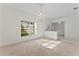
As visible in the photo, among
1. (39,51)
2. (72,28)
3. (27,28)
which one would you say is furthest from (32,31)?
(39,51)

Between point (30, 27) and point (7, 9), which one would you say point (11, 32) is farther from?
point (30, 27)

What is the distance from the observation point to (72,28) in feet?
26.8

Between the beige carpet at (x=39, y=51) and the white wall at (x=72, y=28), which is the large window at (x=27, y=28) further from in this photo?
the white wall at (x=72, y=28)

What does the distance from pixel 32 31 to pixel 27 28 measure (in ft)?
2.62

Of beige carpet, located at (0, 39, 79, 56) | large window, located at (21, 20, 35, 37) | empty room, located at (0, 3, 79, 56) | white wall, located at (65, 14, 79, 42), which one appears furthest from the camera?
white wall, located at (65, 14, 79, 42)

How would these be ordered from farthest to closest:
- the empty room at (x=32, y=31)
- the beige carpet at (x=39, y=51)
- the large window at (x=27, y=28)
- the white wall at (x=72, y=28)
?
the white wall at (x=72, y=28) → the large window at (x=27, y=28) → the empty room at (x=32, y=31) → the beige carpet at (x=39, y=51)

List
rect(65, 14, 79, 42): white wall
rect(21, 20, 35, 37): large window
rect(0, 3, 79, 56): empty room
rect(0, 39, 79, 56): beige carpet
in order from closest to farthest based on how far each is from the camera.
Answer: rect(0, 39, 79, 56): beige carpet, rect(0, 3, 79, 56): empty room, rect(21, 20, 35, 37): large window, rect(65, 14, 79, 42): white wall

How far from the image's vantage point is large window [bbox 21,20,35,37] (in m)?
7.26

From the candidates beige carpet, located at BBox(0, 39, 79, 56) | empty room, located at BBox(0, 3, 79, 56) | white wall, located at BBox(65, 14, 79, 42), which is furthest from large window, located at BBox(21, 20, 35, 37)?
white wall, located at BBox(65, 14, 79, 42)

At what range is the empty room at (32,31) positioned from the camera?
14.0 ft

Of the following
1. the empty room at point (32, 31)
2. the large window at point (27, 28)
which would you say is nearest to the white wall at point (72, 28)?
the empty room at point (32, 31)

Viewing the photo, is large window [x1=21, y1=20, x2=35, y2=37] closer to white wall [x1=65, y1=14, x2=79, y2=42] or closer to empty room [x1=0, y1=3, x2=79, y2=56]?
empty room [x1=0, y1=3, x2=79, y2=56]

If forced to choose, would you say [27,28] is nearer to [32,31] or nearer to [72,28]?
[32,31]

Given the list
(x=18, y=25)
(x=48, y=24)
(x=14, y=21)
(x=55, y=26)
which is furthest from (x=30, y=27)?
(x=55, y=26)
